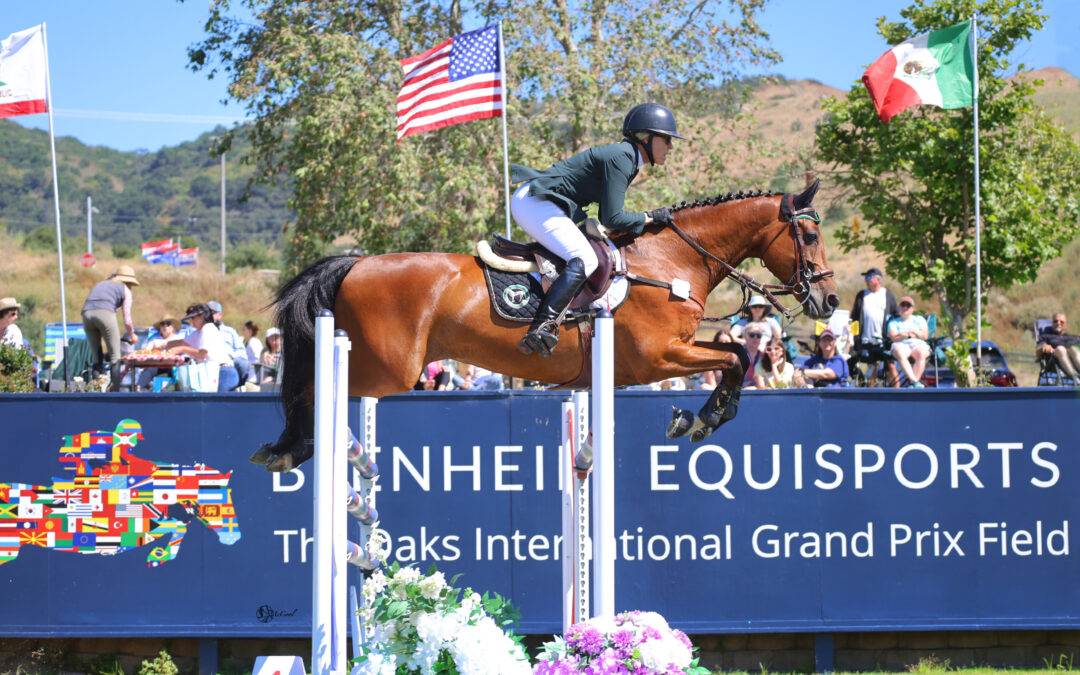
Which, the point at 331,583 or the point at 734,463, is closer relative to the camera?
the point at 331,583

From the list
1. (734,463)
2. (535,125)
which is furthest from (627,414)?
(535,125)

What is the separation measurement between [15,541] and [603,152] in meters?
4.63

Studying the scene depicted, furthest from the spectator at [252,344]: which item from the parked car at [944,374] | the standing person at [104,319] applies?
the parked car at [944,374]

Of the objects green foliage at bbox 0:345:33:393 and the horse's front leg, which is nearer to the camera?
the horse's front leg

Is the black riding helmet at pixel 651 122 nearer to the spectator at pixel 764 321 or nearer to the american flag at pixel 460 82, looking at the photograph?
the spectator at pixel 764 321

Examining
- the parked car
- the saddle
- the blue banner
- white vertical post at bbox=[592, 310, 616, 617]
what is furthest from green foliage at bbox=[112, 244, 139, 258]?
white vertical post at bbox=[592, 310, 616, 617]

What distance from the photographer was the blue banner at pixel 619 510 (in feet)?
21.9

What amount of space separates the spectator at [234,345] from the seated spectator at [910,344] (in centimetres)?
619

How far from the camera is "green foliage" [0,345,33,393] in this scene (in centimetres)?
874

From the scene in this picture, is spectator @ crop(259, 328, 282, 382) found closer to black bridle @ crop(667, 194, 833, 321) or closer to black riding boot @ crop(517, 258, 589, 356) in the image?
black riding boot @ crop(517, 258, 589, 356)

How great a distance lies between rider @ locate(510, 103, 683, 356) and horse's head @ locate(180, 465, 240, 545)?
2810 mm

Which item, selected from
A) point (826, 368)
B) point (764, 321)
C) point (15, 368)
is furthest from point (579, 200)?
point (15, 368)

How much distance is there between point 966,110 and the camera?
14344 mm

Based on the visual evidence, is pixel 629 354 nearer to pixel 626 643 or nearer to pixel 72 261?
pixel 626 643
